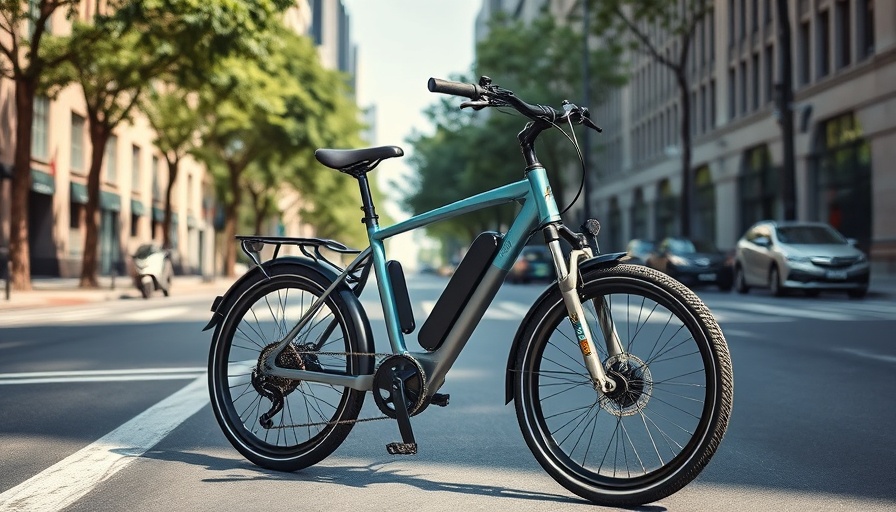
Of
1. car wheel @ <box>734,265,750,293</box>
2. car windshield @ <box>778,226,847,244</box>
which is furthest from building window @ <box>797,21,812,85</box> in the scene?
car windshield @ <box>778,226,847,244</box>

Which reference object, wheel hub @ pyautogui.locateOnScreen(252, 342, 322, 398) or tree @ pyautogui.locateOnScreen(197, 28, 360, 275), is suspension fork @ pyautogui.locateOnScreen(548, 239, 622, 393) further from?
tree @ pyautogui.locateOnScreen(197, 28, 360, 275)

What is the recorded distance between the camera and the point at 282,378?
4.31m

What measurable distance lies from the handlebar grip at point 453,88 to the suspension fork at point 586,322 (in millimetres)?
689

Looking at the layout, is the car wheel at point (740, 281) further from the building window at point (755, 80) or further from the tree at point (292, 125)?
the tree at point (292, 125)

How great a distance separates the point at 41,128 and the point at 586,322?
31.0 m

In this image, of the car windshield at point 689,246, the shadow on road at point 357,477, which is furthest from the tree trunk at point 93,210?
the shadow on road at point 357,477

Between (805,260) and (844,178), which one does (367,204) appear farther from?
(844,178)

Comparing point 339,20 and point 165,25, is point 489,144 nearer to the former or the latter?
point 165,25

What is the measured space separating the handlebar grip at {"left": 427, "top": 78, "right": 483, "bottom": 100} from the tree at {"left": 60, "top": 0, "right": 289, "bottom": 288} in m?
16.5

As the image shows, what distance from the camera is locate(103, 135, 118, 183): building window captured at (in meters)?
38.8

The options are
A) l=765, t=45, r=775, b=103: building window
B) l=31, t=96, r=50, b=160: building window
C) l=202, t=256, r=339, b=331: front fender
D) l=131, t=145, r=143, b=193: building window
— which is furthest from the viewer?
l=131, t=145, r=143, b=193: building window

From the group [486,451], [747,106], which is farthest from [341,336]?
[747,106]

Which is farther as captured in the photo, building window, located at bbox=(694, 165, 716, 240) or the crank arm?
building window, located at bbox=(694, 165, 716, 240)

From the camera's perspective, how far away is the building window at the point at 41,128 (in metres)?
30.5
